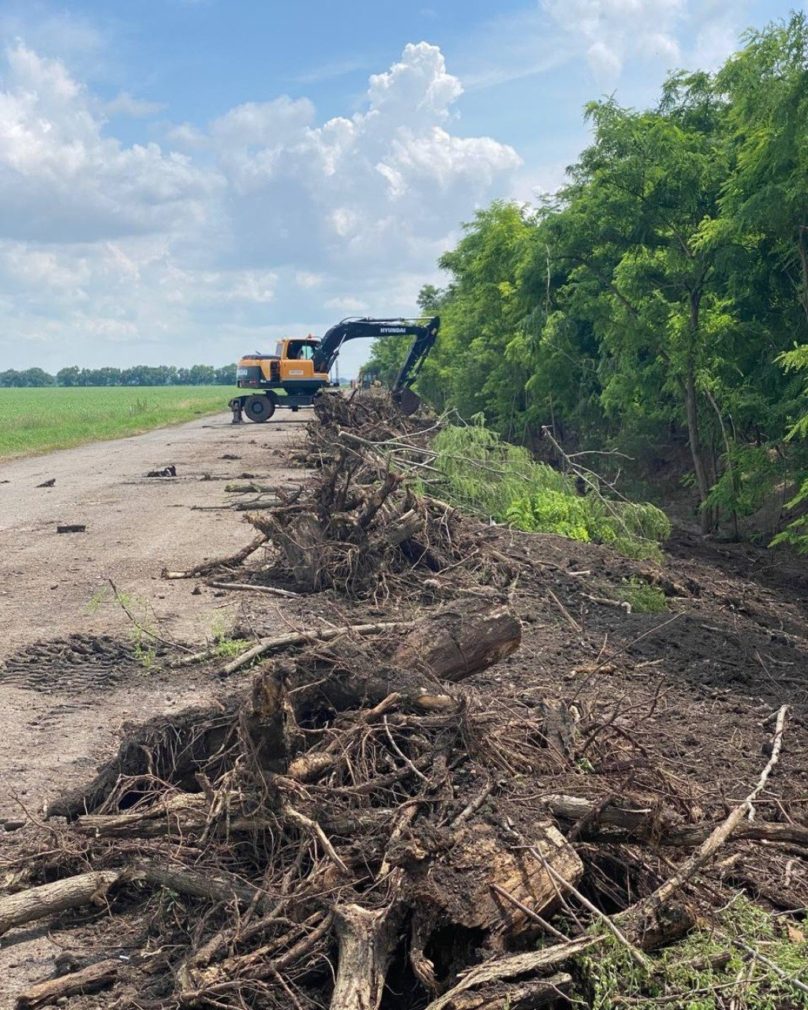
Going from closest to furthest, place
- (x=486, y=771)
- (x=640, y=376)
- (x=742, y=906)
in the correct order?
(x=742, y=906) → (x=486, y=771) → (x=640, y=376)

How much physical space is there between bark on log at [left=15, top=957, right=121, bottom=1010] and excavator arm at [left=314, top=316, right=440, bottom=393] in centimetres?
2906

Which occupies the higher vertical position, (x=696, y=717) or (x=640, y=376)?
(x=640, y=376)

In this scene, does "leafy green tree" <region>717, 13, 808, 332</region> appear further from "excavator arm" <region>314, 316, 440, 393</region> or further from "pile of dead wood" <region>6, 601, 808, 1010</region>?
"excavator arm" <region>314, 316, 440, 393</region>

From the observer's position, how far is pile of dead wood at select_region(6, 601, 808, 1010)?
347 centimetres

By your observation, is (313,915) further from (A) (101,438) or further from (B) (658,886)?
(A) (101,438)

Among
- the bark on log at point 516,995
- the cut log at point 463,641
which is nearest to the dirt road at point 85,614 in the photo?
the bark on log at point 516,995

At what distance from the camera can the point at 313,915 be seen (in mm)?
3660

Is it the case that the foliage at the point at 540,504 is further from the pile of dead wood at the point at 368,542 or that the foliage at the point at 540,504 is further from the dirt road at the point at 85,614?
the dirt road at the point at 85,614

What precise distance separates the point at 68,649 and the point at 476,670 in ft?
12.7

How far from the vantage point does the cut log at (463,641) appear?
5.51 metres

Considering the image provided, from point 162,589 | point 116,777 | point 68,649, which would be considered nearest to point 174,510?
point 162,589

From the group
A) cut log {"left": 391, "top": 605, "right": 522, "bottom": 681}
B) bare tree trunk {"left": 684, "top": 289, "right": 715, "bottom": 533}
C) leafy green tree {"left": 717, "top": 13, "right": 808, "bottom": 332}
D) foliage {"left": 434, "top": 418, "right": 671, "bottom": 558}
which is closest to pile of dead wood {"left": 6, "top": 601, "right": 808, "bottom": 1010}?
cut log {"left": 391, "top": 605, "right": 522, "bottom": 681}

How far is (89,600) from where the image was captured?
388 inches

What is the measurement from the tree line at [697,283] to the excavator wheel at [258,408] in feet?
53.4
